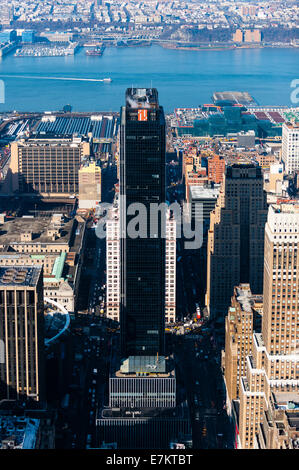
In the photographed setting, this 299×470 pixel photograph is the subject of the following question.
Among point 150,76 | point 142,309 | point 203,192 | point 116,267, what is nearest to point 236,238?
point 116,267

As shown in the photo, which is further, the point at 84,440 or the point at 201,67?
the point at 201,67

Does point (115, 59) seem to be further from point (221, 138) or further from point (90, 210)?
point (90, 210)

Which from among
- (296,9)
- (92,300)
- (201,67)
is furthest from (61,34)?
(92,300)

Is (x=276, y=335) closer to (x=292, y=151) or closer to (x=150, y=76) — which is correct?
(x=292, y=151)

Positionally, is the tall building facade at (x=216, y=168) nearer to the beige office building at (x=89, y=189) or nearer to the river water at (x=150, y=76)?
the beige office building at (x=89, y=189)

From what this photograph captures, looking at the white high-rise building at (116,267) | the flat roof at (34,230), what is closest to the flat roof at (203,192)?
the flat roof at (34,230)

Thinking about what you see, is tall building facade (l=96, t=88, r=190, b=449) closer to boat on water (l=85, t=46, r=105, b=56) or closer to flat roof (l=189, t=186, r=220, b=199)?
flat roof (l=189, t=186, r=220, b=199)
